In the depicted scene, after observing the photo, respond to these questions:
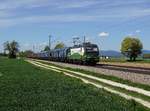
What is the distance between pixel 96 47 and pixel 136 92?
5439cm

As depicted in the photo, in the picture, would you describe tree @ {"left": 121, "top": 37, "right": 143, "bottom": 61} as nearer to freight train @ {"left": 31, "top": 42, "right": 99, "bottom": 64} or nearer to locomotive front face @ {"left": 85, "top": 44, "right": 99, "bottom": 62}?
freight train @ {"left": 31, "top": 42, "right": 99, "bottom": 64}

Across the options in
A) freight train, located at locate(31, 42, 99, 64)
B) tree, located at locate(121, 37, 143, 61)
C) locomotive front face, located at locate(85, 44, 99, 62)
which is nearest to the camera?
locomotive front face, located at locate(85, 44, 99, 62)

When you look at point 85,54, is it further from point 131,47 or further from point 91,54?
point 131,47

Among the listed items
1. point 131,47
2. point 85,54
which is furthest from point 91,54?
point 131,47

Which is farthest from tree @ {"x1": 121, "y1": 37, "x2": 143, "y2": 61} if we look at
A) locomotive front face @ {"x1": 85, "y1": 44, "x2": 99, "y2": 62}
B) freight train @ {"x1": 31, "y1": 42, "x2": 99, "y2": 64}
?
locomotive front face @ {"x1": 85, "y1": 44, "x2": 99, "y2": 62}

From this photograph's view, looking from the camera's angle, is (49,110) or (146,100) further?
(146,100)

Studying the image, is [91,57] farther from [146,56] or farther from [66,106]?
[146,56]

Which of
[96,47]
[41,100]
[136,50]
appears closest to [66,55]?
[96,47]

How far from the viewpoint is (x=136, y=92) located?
26844 millimetres

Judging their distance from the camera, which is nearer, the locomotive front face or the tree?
the locomotive front face

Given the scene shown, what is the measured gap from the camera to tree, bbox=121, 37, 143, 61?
168 metres

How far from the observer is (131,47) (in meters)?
171

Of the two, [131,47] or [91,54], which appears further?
[131,47]

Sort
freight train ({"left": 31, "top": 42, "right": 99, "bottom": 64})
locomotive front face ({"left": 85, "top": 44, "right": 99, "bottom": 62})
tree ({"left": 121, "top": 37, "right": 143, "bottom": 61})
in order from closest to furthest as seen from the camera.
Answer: locomotive front face ({"left": 85, "top": 44, "right": 99, "bottom": 62}) → freight train ({"left": 31, "top": 42, "right": 99, "bottom": 64}) → tree ({"left": 121, "top": 37, "right": 143, "bottom": 61})
